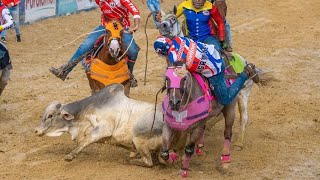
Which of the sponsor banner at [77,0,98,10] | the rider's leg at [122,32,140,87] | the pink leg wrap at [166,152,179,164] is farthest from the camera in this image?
the sponsor banner at [77,0,98,10]

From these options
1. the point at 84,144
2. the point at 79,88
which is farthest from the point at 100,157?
the point at 79,88

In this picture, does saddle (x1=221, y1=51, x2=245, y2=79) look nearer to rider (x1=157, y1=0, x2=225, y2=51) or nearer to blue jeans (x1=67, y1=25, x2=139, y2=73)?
rider (x1=157, y1=0, x2=225, y2=51)

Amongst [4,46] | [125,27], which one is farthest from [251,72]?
[4,46]

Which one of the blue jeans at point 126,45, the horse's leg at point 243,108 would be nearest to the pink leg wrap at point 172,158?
the horse's leg at point 243,108

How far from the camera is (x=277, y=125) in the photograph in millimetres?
10953

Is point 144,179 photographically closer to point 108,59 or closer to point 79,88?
point 108,59

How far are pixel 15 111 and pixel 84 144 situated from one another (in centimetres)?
316

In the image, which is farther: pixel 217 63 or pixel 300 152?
pixel 300 152

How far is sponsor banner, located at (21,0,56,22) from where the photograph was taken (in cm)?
1791

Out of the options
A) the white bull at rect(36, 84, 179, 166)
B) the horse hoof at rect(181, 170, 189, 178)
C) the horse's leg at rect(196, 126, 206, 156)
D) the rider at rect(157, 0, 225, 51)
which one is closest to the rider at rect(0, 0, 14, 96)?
the white bull at rect(36, 84, 179, 166)

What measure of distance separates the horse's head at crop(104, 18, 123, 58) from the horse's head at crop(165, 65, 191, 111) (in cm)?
160

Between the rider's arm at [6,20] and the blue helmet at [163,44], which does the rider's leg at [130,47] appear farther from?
Result: the rider's arm at [6,20]

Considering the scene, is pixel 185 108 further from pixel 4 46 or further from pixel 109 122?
pixel 4 46

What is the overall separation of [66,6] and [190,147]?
1174 centimetres
